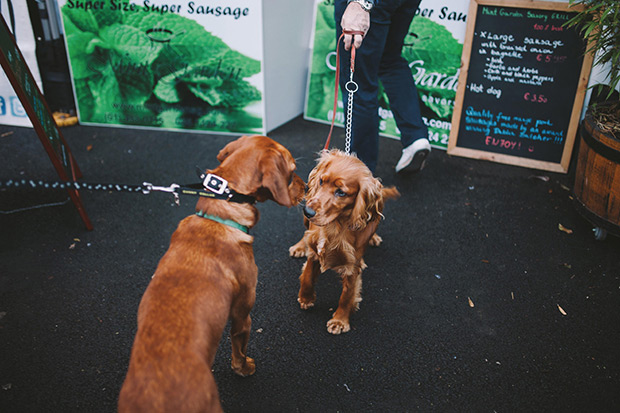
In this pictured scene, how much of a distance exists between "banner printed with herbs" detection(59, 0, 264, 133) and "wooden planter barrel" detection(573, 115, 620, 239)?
2837mm

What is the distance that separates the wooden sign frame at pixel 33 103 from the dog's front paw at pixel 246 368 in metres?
1.71

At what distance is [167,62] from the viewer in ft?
14.2

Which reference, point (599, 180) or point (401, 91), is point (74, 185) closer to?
point (401, 91)

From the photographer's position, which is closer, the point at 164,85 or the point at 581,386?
the point at 581,386

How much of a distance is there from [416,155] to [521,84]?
49.1 inches

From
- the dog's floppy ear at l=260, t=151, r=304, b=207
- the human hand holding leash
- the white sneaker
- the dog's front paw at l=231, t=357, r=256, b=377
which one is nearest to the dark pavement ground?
the dog's front paw at l=231, t=357, r=256, b=377

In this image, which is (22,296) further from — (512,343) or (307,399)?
(512,343)

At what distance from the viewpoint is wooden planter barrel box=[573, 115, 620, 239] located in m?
2.96

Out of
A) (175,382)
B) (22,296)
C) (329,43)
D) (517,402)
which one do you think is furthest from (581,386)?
(329,43)

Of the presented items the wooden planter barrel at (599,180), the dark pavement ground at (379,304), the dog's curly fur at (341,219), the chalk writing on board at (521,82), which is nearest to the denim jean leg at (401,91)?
the dark pavement ground at (379,304)

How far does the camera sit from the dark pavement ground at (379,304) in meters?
2.20

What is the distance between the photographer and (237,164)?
1.90 m

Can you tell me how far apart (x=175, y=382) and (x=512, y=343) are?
193cm

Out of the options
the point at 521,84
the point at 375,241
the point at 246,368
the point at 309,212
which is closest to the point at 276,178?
the point at 309,212
